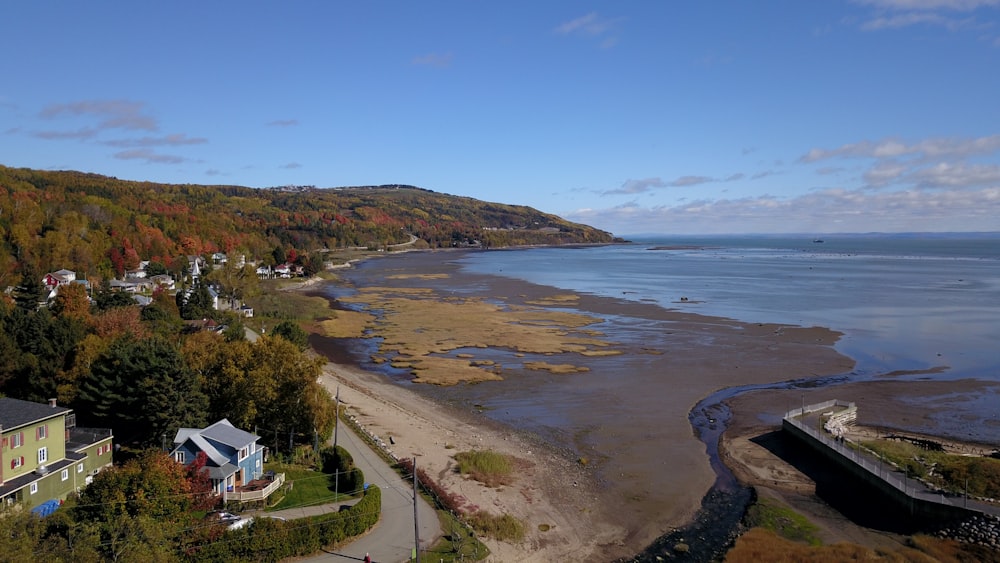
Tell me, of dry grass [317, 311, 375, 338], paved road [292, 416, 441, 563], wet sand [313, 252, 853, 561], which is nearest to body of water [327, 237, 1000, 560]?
wet sand [313, 252, 853, 561]

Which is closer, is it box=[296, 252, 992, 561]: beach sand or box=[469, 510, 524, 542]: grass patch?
box=[469, 510, 524, 542]: grass patch

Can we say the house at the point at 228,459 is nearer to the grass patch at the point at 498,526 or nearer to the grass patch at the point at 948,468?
the grass patch at the point at 498,526

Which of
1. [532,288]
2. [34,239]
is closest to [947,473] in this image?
[532,288]

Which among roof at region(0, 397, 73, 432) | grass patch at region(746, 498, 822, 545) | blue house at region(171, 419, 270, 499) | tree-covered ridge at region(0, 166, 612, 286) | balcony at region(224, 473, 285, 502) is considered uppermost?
tree-covered ridge at region(0, 166, 612, 286)

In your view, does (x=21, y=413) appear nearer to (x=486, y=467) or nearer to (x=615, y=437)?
(x=486, y=467)

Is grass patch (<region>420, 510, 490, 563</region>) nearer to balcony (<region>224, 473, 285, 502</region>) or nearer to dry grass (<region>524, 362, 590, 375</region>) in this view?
balcony (<region>224, 473, 285, 502</region>)

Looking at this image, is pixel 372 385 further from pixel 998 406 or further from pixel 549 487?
pixel 998 406

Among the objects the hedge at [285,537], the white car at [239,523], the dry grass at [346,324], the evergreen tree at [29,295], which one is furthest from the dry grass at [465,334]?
the evergreen tree at [29,295]

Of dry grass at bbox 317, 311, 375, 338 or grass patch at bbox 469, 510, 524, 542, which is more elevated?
dry grass at bbox 317, 311, 375, 338
